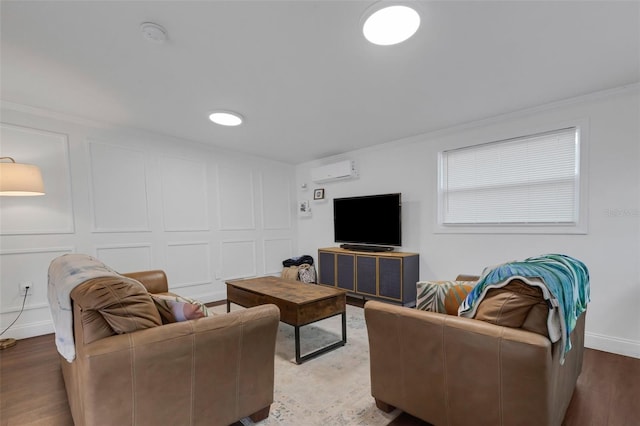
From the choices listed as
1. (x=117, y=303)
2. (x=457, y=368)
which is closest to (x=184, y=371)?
(x=117, y=303)

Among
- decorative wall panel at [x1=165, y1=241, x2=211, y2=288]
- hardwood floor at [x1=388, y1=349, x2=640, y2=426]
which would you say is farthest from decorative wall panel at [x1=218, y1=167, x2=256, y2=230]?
hardwood floor at [x1=388, y1=349, x2=640, y2=426]

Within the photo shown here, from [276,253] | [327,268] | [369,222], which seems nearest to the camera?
[369,222]

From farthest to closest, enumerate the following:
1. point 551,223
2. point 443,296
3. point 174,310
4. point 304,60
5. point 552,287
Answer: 1. point 551,223
2. point 304,60
3. point 443,296
4. point 174,310
5. point 552,287

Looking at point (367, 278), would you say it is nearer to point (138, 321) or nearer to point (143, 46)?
point (138, 321)

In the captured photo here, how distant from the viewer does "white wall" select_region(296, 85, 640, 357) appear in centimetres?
236

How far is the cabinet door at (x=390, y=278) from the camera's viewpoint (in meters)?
3.43

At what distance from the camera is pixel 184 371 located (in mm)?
1274

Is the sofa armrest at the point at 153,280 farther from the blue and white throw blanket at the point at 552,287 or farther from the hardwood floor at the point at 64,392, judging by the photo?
the blue and white throw blanket at the point at 552,287

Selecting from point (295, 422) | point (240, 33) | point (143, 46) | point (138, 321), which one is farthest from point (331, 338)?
point (143, 46)

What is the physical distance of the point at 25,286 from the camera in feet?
9.07

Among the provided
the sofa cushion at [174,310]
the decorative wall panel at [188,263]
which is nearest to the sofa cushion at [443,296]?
the sofa cushion at [174,310]

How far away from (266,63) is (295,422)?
7.56ft

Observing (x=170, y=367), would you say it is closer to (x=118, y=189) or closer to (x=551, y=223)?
(x=118, y=189)

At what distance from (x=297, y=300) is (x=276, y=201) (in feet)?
9.57
